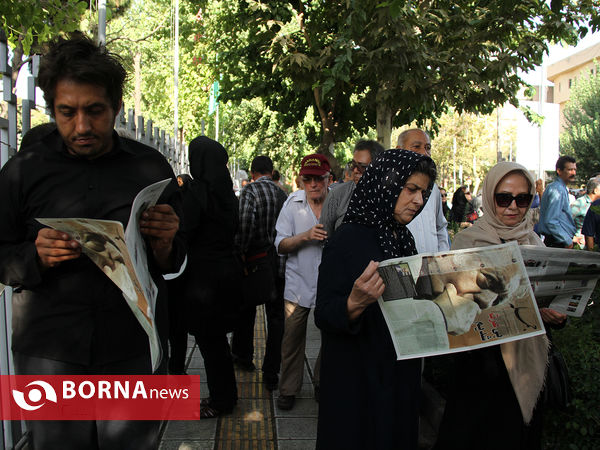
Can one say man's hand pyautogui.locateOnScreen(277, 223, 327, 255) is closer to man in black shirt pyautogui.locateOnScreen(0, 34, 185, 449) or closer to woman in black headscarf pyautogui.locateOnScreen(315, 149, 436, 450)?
woman in black headscarf pyautogui.locateOnScreen(315, 149, 436, 450)

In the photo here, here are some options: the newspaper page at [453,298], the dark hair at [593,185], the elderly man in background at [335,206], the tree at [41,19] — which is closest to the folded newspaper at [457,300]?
the newspaper page at [453,298]

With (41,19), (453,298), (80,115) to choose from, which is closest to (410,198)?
(453,298)

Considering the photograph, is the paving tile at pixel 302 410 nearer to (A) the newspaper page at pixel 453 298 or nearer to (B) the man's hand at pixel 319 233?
(B) the man's hand at pixel 319 233

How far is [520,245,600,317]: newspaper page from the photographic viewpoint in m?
2.76

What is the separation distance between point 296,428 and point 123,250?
10.0ft

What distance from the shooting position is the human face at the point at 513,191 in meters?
3.21

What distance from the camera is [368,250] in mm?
2672

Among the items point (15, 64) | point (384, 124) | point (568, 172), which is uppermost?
point (15, 64)

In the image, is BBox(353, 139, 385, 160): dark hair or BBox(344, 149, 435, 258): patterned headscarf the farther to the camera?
BBox(353, 139, 385, 160): dark hair

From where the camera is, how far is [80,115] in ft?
7.19

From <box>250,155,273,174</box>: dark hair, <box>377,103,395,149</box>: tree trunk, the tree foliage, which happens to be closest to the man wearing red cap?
<box>250,155,273,174</box>: dark hair

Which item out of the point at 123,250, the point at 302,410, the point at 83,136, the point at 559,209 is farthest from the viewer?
the point at 559,209

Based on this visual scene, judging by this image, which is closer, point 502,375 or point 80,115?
point 80,115

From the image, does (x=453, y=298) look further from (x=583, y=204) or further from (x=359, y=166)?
(x=583, y=204)
